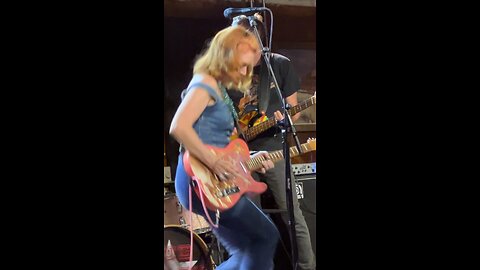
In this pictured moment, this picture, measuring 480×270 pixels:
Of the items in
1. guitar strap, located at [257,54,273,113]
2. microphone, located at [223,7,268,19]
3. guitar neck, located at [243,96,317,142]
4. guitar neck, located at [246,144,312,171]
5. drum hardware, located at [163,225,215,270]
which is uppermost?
microphone, located at [223,7,268,19]

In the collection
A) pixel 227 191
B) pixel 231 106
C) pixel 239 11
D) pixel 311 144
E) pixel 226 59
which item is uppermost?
pixel 239 11

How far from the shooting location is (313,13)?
1.40 m

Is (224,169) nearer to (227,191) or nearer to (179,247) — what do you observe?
(227,191)

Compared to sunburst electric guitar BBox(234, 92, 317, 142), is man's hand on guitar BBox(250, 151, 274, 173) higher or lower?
lower

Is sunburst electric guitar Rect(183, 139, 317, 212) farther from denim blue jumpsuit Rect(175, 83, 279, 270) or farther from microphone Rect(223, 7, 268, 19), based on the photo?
microphone Rect(223, 7, 268, 19)

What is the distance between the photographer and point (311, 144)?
140 centimetres

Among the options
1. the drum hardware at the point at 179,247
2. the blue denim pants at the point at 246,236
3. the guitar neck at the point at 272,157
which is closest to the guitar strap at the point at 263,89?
the guitar neck at the point at 272,157

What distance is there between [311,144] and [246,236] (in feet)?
0.99

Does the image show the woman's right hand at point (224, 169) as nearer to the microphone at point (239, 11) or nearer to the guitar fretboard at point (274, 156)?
the guitar fretboard at point (274, 156)

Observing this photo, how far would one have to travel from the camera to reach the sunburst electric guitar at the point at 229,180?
1.31m

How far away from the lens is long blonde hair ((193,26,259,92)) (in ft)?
4.33

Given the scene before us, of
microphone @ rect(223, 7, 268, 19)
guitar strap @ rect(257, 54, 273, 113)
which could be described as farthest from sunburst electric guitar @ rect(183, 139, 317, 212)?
microphone @ rect(223, 7, 268, 19)

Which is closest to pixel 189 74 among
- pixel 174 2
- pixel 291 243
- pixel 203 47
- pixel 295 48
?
pixel 203 47

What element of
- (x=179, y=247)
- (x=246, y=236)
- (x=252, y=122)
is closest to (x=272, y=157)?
(x=252, y=122)
